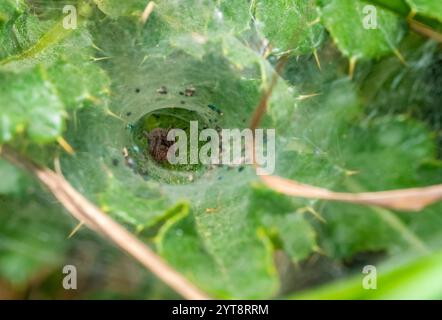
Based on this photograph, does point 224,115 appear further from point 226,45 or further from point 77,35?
point 77,35

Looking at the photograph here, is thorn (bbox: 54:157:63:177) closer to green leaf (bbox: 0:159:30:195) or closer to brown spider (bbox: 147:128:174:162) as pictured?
green leaf (bbox: 0:159:30:195)

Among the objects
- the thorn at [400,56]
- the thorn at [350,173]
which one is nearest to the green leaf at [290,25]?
the thorn at [400,56]

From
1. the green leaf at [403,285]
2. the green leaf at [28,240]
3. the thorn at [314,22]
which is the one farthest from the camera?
the thorn at [314,22]

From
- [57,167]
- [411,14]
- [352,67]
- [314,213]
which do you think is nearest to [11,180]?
[57,167]

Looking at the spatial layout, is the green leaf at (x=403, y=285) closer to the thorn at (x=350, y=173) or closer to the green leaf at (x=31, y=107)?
the thorn at (x=350, y=173)

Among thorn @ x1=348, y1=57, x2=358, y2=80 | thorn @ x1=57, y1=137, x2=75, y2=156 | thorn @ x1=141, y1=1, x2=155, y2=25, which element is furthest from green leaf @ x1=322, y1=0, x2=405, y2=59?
thorn @ x1=57, y1=137, x2=75, y2=156

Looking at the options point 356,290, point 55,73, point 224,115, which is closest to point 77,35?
point 55,73
